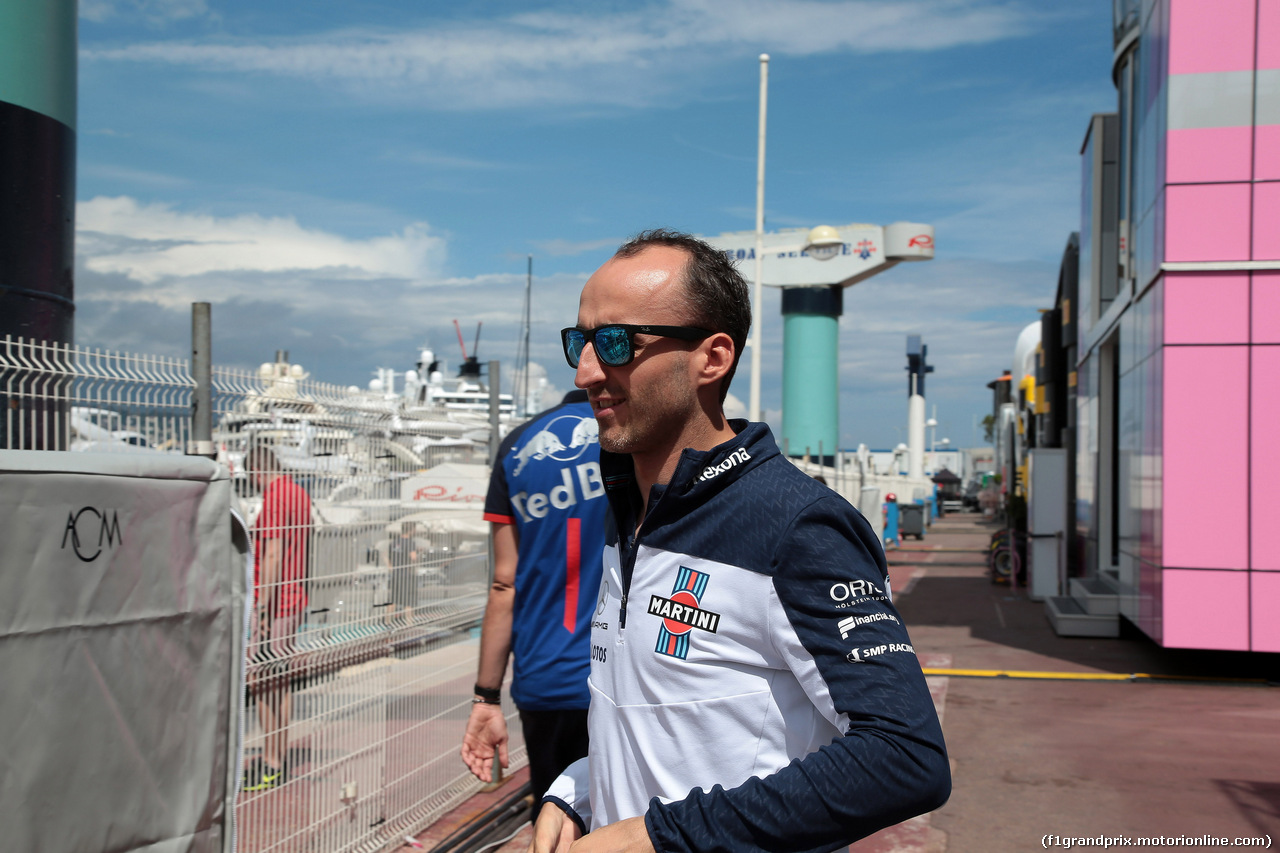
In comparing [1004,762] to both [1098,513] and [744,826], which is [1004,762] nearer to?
[744,826]

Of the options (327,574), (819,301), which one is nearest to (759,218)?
(819,301)

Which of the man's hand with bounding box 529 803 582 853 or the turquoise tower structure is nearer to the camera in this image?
the man's hand with bounding box 529 803 582 853

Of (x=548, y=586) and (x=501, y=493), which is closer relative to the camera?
(x=548, y=586)

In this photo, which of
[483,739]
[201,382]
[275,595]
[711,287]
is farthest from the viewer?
[275,595]

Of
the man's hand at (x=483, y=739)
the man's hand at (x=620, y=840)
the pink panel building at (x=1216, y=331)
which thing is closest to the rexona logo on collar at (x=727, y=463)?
the man's hand at (x=620, y=840)

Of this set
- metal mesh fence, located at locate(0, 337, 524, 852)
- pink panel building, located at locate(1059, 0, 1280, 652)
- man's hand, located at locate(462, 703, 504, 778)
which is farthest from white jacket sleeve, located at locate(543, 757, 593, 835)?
pink panel building, located at locate(1059, 0, 1280, 652)

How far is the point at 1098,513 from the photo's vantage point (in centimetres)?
1409

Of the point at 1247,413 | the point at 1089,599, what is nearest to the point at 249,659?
the point at 1247,413

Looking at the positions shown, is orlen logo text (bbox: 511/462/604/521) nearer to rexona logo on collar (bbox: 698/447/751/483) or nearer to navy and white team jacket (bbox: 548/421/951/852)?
navy and white team jacket (bbox: 548/421/951/852)

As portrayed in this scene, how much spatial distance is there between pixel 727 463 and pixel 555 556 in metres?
1.88

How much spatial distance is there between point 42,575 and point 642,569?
1.85 m

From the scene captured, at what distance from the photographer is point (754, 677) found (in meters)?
1.57

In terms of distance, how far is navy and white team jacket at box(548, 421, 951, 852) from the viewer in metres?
1.39

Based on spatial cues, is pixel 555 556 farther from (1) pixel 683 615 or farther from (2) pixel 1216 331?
(2) pixel 1216 331
